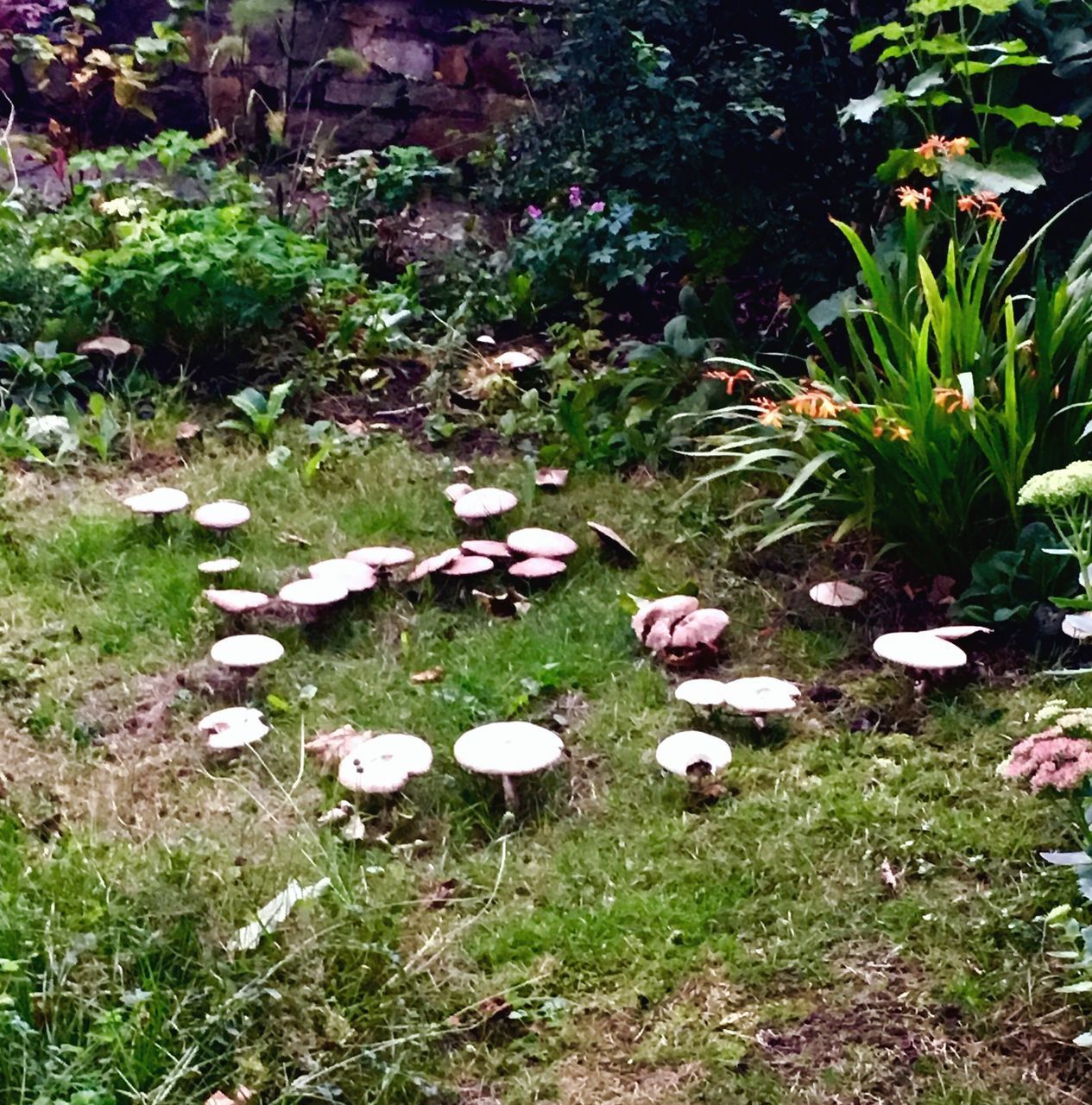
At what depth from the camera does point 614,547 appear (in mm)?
3514

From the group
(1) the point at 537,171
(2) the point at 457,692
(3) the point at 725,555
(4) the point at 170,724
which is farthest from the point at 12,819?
(1) the point at 537,171

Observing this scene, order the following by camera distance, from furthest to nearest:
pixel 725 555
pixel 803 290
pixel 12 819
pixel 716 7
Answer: pixel 716 7
pixel 803 290
pixel 725 555
pixel 12 819

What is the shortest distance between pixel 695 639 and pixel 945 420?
0.89m

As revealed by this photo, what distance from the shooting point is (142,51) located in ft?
19.2

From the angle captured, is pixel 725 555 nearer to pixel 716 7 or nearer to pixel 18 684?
pixel 18 684

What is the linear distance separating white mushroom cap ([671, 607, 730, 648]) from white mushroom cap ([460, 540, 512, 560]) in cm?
64

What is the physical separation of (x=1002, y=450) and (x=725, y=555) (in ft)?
2.75

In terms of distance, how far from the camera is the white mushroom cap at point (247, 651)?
2.72 metres

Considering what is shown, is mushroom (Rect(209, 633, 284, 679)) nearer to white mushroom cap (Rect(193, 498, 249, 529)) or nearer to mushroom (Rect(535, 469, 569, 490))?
white mushroom cap (Rect(193, 498, 249, 529))

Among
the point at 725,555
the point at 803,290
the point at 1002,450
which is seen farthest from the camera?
the point at 803,290

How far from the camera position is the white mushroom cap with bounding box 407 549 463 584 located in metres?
3.26

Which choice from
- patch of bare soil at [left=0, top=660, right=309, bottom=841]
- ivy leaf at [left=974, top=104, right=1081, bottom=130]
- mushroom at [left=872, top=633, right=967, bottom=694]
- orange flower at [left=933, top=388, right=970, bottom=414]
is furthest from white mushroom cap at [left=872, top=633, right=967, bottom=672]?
ivy leaf at [left=974, top=104, right=1081, bottom=130]

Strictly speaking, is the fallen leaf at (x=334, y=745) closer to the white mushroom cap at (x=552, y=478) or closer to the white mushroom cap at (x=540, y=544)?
the white mushroom cap at (x=540, y=544)

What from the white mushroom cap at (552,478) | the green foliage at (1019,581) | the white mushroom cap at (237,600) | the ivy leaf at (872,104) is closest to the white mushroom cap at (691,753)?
the green foliage at (1019,581)
